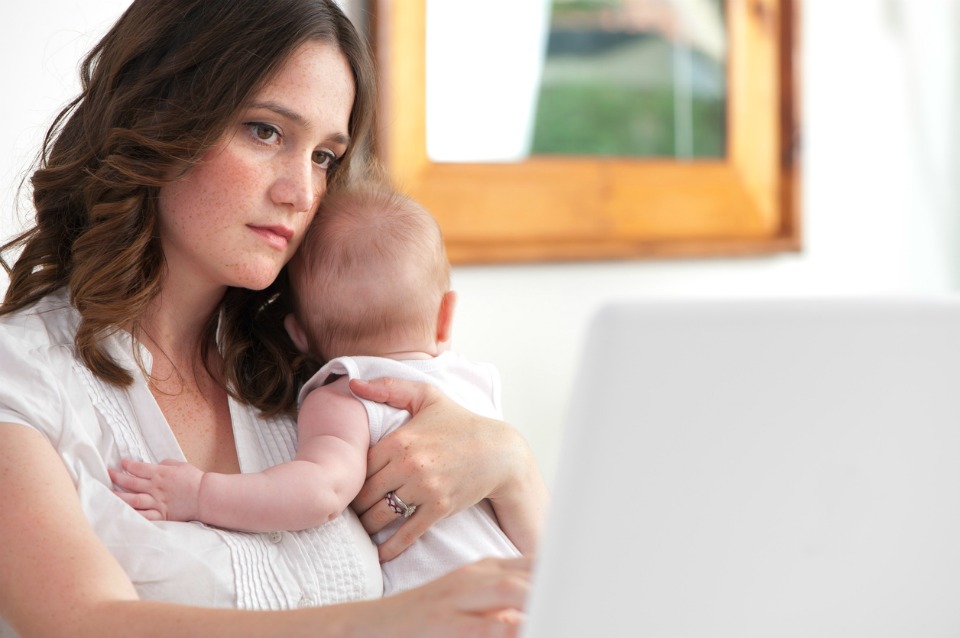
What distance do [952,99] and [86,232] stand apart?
7.82 ft

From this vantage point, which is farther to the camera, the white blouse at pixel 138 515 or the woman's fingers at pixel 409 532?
the woman's fingers at pixel 409 532

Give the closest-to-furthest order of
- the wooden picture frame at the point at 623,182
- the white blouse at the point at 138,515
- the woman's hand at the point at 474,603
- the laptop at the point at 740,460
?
the laptop at the point at 740,460 < the woman's hand at the point at 474,603 < the white blouse at the point at 138,515 < the wooden picture frame at the point at 623,182

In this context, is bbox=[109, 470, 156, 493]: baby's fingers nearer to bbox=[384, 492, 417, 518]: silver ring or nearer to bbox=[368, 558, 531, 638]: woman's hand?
bbox=[384, 492, 417, 518]: silver ring

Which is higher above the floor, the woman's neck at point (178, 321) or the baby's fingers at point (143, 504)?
the woman's neck at point (178, 321)

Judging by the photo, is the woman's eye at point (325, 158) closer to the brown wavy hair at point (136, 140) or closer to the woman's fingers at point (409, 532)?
the brown wavy hair at point (136, 140)

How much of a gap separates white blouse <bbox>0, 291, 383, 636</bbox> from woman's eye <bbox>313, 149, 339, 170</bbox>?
339 mm

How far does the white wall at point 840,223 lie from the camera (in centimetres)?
226

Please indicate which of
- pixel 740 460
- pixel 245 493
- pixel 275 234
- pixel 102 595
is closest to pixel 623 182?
pixel 275 234

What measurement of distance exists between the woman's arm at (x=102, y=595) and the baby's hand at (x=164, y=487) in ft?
0.30

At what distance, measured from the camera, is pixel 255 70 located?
4.16 ft

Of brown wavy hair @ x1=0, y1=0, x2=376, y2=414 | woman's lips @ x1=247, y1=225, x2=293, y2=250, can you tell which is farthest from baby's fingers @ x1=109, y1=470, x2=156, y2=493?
woman's lips @ x1=247, y1=225, x2=293, y2=250

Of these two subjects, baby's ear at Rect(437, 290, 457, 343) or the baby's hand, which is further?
baby's ear at Rect(437, 290, 457, 343)

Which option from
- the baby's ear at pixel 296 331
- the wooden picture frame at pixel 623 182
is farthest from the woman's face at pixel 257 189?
the wooden picture frame at pixel 623 182

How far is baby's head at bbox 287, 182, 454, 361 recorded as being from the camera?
1338 millimetres
